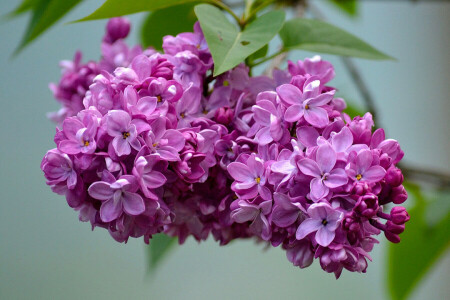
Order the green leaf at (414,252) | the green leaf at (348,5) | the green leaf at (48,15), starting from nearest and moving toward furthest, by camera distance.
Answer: the green leaf at (48,15) < the green leaf at (414,252) < the green leaf at (348,5)

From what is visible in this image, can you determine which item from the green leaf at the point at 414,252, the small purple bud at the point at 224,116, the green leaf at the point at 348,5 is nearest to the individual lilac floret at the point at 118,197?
the small purple bud at the point at 224,116

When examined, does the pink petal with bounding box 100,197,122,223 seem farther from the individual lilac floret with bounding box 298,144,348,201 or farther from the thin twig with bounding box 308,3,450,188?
the thin twig with bounding box 308,3,450,188

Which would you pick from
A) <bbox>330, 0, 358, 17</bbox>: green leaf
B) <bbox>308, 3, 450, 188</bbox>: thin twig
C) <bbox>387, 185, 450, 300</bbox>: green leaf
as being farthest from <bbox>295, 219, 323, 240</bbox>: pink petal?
<bbox>330, 0, 358, 17</bbox>: green leaf

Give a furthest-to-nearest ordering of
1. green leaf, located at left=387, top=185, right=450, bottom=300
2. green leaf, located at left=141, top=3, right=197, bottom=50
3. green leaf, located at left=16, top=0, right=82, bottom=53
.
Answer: green leaf, located at left=387, top=185, right=450, bottom=300 < green leaf, located at left=141, top=3, right=197, bottom=50 < green leaf, located at left=16, top=0, right=82, bottom=53

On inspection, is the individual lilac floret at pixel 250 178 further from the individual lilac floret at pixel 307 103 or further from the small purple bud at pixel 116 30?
the small purple bud at pixel 116 30

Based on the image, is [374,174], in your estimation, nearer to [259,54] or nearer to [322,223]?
[322,223]

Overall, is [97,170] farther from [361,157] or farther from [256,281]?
[256,281]
